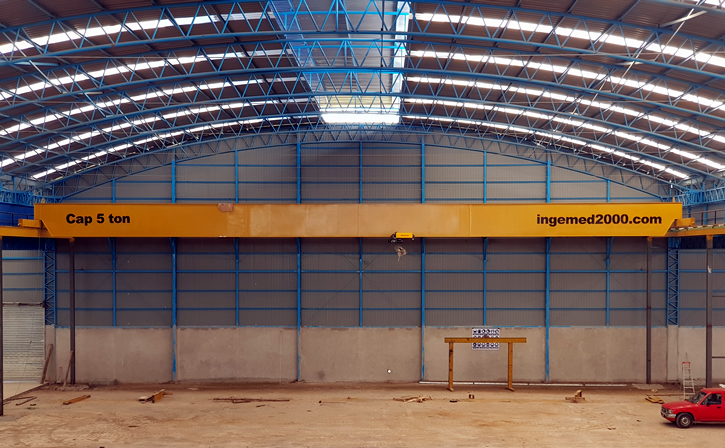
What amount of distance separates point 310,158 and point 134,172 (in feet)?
31.5

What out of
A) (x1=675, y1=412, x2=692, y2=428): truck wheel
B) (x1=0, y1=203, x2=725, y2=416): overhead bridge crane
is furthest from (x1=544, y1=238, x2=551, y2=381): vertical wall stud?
(x1=675, y1=412, x2=692, y2=428): truck wheel

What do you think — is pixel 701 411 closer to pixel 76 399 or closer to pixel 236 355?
pixel 236 355

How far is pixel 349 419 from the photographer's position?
2012cm

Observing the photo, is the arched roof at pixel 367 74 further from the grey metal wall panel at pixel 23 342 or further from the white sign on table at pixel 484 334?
the white sign on table at pixel 484 334

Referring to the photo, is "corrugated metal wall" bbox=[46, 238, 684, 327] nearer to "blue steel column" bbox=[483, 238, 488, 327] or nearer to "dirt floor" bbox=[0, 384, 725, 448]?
"blue steel column" bbox=[483, 238, 488, 327]

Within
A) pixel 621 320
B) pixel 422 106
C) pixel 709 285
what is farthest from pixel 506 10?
pixel 621 320

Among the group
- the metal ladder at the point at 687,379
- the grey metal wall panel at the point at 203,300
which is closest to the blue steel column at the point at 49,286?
the grey metal wall panel at the point at 203,300

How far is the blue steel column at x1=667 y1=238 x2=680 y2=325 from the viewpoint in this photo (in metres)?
26.4

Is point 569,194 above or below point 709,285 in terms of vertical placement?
above

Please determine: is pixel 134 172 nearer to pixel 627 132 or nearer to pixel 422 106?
pixel 422 106

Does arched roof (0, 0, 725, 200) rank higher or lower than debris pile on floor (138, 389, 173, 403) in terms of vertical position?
higher

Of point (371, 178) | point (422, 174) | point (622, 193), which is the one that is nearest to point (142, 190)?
point (371, 178)

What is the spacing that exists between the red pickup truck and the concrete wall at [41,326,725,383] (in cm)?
719

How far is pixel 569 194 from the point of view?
1067 inches
